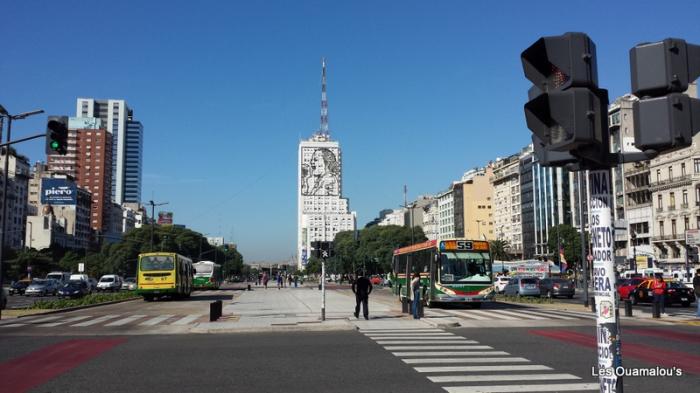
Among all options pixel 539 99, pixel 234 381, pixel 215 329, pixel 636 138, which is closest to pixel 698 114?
pixel 636 138

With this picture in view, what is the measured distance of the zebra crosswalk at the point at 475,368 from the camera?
891 cm

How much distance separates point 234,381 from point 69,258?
116403 millimetres

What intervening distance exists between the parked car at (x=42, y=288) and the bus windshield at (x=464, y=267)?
39.2 meters

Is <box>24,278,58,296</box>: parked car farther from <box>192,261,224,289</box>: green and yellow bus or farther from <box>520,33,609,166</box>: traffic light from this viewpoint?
<box>520,33,609,166</box>: traffic light

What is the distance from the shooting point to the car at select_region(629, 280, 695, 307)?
107ft

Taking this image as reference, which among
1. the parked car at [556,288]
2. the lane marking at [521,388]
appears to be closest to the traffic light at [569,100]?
the lane marking at [521,388]

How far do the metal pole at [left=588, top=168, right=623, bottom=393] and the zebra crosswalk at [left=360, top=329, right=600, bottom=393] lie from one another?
4.29 metres

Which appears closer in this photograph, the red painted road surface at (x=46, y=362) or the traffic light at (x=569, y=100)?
the traffic light at (x=569, y=100)

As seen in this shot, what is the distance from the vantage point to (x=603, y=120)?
→ 452cm

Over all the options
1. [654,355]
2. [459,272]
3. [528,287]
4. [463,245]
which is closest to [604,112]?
[654,355]

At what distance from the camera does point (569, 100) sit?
437cm

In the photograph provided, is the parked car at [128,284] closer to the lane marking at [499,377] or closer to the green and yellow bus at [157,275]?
the green and yellow bus at [157,275]

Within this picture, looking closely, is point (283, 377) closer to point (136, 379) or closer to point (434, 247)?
point (136, 379)

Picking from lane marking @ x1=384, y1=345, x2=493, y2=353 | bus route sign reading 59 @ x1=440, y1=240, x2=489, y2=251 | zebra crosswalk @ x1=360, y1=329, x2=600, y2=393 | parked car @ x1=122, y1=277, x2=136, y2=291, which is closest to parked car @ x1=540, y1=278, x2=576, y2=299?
bus route sign reading 59 @ x1=440, y1=240, x2=489, y2=251
